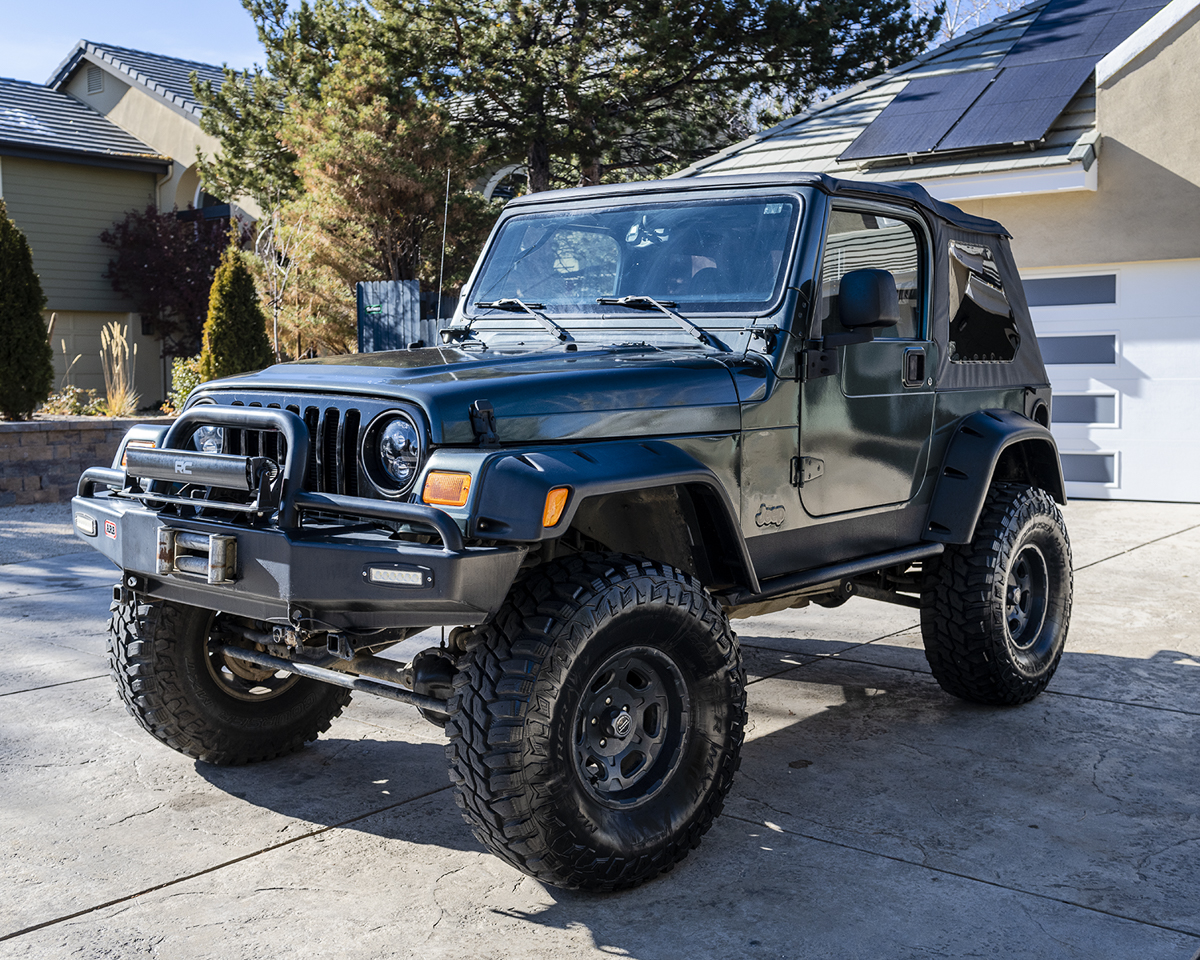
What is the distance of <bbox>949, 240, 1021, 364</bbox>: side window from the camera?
201 inches

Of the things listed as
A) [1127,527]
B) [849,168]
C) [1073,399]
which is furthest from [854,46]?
[1127,527]

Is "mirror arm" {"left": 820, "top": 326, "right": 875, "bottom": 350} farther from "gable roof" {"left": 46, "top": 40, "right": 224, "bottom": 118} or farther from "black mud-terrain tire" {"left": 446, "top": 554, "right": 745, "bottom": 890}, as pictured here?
"gable roof" {"left": 46, "top": 40, "right": 224, "bottom": 118}

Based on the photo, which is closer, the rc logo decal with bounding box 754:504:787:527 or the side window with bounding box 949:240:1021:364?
the rc logo decal with bounding box 754:504:787:527

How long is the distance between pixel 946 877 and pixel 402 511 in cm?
188

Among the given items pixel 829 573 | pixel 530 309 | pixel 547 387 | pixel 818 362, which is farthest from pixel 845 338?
pixel 547 387

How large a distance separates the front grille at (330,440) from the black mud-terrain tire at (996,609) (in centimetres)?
268

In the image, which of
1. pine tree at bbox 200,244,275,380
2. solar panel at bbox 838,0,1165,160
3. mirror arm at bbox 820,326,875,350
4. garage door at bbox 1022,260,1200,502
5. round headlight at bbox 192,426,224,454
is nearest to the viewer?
round headlight at bbox 192,426,224,454

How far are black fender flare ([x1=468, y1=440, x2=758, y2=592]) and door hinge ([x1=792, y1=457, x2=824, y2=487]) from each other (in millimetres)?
488

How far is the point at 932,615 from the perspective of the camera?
507cm

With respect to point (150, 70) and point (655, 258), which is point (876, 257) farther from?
point (150, 70)

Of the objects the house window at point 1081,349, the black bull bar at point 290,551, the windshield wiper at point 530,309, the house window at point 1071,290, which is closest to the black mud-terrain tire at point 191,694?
the black bull bar at point 290,551

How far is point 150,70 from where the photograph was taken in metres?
25.3

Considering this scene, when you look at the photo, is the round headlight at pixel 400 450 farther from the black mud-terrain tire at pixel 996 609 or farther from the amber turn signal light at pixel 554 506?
the black mud-terrain tire at pixel 996 609

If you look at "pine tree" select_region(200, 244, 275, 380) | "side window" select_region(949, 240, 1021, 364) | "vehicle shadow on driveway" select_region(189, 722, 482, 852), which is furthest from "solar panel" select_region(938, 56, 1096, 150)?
"vehicle shadow on driveway" select_region(189, 722, 482, 852)
